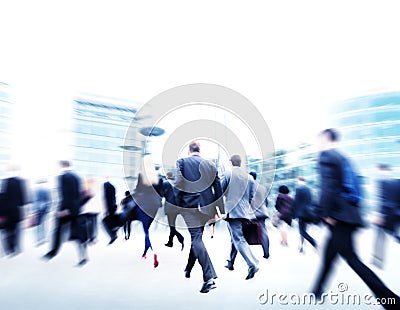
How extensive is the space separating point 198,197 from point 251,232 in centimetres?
86

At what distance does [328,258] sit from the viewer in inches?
122

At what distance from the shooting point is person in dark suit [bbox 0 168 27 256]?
414 centimetres

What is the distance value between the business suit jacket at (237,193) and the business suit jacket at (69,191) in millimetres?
1615

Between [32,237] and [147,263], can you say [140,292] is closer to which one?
[147,263]

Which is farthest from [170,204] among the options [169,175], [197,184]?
[197,184]

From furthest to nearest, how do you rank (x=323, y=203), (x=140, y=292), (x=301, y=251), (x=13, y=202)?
(x=301, y=251), (x=13, y=202), (x=140, y=292), (x=323, y=203)

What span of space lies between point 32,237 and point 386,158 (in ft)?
13.3

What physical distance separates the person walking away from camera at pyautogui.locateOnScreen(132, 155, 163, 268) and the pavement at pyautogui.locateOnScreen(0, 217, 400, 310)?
381mm

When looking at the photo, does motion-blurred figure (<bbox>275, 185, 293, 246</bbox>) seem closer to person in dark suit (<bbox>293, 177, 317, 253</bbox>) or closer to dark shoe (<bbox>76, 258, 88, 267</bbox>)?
person in dark suit (<bbox>293, 177, 317, 253</bbox>)

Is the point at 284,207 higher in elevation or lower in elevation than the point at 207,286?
higher

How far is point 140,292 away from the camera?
3373 mm

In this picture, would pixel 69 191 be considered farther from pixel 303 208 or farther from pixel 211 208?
pixel 303 208

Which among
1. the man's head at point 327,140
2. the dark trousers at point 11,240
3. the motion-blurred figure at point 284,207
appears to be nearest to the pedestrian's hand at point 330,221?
the man's head at point 327,140

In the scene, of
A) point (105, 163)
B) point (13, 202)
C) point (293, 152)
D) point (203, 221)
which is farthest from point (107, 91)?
point (293, 152)
